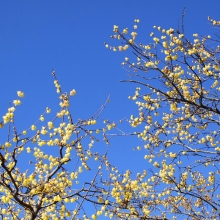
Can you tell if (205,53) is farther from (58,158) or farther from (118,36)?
(58,158)

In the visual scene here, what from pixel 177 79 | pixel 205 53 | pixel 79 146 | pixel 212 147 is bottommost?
pixel 79 146

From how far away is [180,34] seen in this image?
5.79m

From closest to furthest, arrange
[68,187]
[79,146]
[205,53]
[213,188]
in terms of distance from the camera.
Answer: [68,187] < [79,146] < [205,53] < [213,188]

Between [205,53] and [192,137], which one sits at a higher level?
[205,53]

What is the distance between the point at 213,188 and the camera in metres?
6.37

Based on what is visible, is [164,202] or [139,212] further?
[164,202]

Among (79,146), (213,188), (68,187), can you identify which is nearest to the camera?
(68,187)

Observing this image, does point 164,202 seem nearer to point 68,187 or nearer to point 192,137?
point 192,137

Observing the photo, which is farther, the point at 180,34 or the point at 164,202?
the point at 164,202

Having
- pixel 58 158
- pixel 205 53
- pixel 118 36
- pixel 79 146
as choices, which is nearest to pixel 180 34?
pixel 205 53

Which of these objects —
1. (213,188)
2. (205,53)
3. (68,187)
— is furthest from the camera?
(213,188)

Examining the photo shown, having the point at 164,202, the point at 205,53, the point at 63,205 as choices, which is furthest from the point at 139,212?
the point at 205,53

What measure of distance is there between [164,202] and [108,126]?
1799mm

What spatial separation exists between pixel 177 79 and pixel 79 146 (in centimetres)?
210
